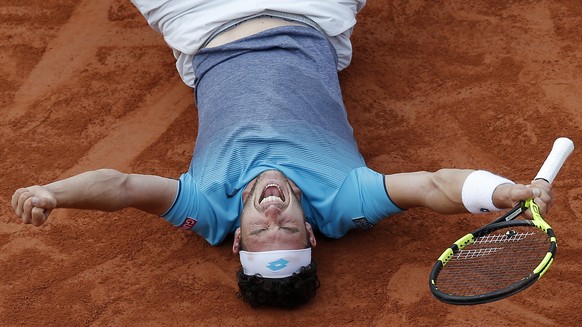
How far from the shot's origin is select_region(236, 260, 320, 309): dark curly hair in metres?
5.13

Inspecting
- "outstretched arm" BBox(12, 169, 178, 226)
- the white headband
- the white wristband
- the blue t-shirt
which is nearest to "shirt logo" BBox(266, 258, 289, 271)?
the white headband

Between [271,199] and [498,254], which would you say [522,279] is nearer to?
[498,254]

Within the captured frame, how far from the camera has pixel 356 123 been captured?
6.39m

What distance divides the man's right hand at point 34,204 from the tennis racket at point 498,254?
1821 millimetres

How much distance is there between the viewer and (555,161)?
4875mm

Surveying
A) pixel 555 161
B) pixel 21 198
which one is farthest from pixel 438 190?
pixel 21 198

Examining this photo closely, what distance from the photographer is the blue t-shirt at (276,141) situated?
213 inches

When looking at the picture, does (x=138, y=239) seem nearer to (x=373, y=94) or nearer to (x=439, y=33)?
(x=373, y=94)

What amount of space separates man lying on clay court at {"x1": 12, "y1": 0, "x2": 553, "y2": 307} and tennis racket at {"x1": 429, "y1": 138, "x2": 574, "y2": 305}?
162 mm

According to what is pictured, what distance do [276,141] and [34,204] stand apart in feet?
4.51

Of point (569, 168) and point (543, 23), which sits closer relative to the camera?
point (569, 168)

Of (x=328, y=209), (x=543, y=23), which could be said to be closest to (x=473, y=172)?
(x=328, y=209)

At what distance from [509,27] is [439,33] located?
0.47 metres

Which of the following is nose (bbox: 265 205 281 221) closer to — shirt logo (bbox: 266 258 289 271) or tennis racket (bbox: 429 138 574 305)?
shirt logo (bbox: 266 258 289 271)
